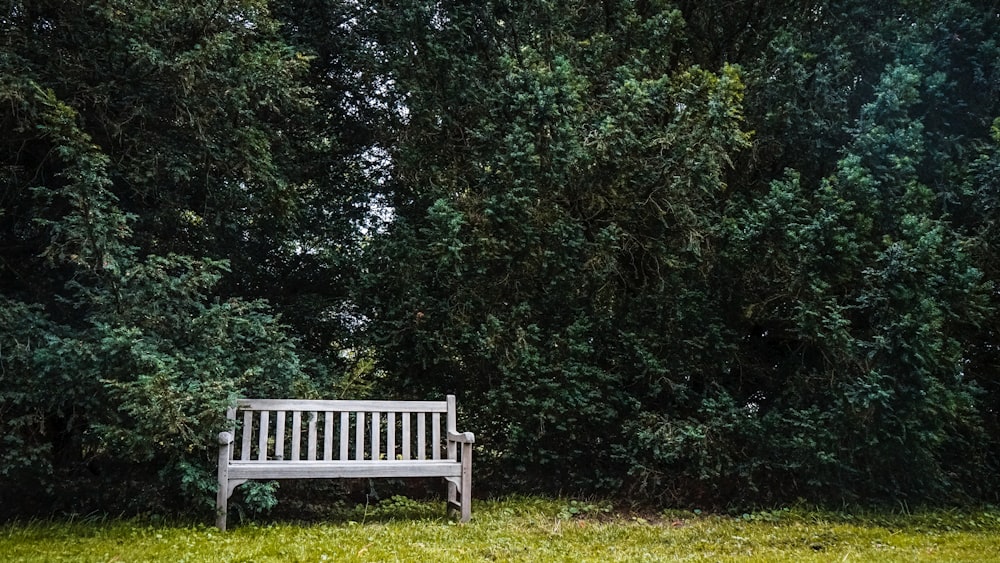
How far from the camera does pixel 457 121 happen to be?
21.4 ft

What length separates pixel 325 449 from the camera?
4.68 m

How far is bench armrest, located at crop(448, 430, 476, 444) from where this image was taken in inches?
195

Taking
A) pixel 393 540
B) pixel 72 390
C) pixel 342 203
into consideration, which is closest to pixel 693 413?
pixel 393 540

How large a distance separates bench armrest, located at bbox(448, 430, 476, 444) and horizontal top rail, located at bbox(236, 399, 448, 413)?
226mm

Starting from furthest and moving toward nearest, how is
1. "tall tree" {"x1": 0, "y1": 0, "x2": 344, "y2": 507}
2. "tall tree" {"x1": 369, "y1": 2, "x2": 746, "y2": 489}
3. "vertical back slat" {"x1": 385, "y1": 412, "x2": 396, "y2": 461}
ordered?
"tall tree" {"x1": 369, "y1": 2, "x2": 746, "y2": 489} < "vertical back slat" {"x1": 385, "y1": 412, "x2": 396, "y2": 461} < "tall tree" {"x1": 0, "y1": 0, "x2": 344, "y2": 507}

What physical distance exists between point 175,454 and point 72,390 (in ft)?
2.52

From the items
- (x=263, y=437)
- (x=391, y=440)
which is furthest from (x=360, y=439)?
(x=263, y=437)

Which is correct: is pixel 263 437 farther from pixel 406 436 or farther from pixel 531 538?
pixel 531 538

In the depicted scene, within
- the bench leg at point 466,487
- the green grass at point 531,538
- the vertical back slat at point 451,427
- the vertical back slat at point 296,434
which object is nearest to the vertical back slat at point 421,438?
the vertical back slat at point 451,427

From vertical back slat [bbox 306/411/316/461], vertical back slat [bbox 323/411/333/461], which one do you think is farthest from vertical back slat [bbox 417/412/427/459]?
vertical back slat [bbox 306/411/316/461]

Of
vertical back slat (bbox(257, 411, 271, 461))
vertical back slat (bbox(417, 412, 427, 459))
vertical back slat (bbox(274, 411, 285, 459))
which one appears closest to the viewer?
vertical back slat (bbox(257, 411, 271, 461))

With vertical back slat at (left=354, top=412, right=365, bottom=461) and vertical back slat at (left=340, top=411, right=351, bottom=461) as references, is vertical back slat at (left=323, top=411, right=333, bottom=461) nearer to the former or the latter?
vertical back slat at (left=340, top=411, right=351, bottom=461)

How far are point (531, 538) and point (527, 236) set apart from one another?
8.89 ft

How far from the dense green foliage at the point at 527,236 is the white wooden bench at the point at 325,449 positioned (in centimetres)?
28
